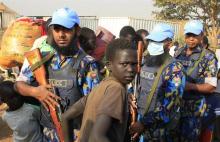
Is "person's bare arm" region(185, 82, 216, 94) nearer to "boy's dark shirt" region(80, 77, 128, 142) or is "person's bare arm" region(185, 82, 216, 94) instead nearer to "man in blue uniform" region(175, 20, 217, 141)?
"man in blue uniform" region(175, 20, 217, 141)

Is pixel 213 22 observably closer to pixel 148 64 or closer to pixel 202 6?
pixel 202 6

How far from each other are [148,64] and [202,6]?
2594cm

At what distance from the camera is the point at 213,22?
27391 millimetres

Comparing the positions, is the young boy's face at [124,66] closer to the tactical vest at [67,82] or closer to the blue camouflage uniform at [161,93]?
the tactical vest at [67,82]

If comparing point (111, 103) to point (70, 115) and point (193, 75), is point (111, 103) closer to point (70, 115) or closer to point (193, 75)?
point (70, 115)

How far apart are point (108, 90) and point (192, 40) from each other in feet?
7.25

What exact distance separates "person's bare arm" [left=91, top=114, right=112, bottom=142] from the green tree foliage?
25312mm

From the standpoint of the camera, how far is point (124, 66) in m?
2.14

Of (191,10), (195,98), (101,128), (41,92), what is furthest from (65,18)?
(191,10)

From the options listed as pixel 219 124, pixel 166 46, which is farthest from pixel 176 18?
pixel 166 46

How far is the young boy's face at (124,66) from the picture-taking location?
212 centimetres

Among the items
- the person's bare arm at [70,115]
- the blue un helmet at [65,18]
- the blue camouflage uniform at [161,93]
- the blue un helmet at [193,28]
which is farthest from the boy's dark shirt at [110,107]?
the blue un helmet at [193,28]

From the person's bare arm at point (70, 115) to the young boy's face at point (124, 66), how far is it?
0.82ft

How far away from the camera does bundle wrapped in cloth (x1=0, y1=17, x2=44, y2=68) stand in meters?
4.67
